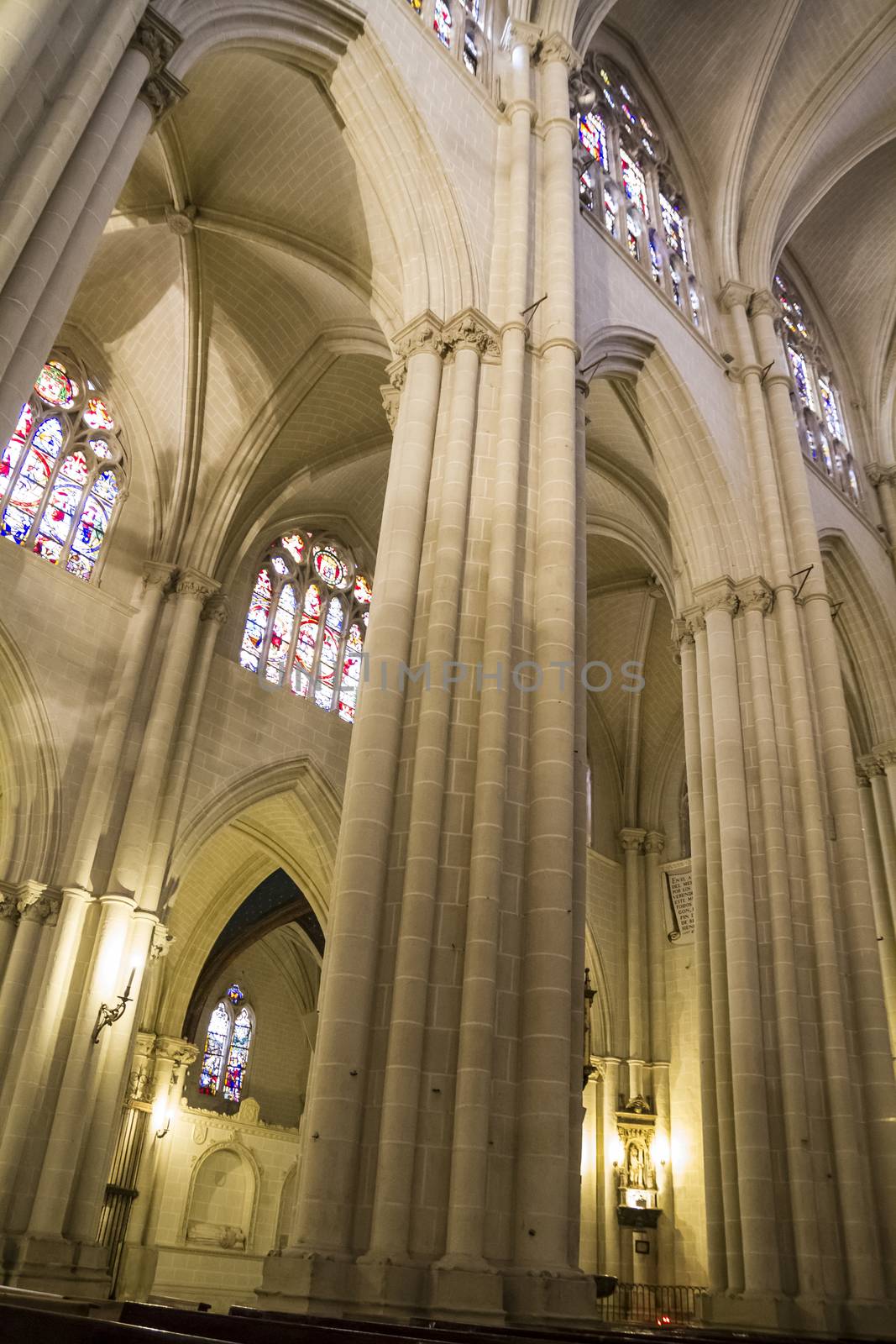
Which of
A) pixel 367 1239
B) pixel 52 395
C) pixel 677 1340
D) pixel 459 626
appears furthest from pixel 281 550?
pixel 677 1340

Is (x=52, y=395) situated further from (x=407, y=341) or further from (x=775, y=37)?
(x=775, y=37)

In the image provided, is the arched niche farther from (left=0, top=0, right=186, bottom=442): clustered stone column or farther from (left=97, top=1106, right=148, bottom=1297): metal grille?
(left=0, top=0, right=186, bottom=442): clustered stone column

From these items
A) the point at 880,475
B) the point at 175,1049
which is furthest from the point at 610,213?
the point at 175,1049

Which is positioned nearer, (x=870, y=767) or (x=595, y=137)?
(x=595, y=137)

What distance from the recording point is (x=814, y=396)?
2036cm

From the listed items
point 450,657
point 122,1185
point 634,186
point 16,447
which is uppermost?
point 634,186

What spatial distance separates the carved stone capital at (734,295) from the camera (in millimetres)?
17000

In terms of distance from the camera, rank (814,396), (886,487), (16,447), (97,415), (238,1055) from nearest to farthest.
→ (16,447), (97,415), (814,396), (886,487), (238,1055)

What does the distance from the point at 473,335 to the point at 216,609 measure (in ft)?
24.6

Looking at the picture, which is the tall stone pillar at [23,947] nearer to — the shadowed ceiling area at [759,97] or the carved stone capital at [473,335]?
the carved stone capital at [473,335]

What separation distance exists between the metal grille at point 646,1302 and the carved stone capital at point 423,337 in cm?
1430

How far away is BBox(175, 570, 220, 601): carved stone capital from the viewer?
52.5 ft

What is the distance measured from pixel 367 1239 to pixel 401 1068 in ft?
3.38

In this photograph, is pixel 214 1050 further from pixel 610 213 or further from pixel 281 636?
pixel 610 213
